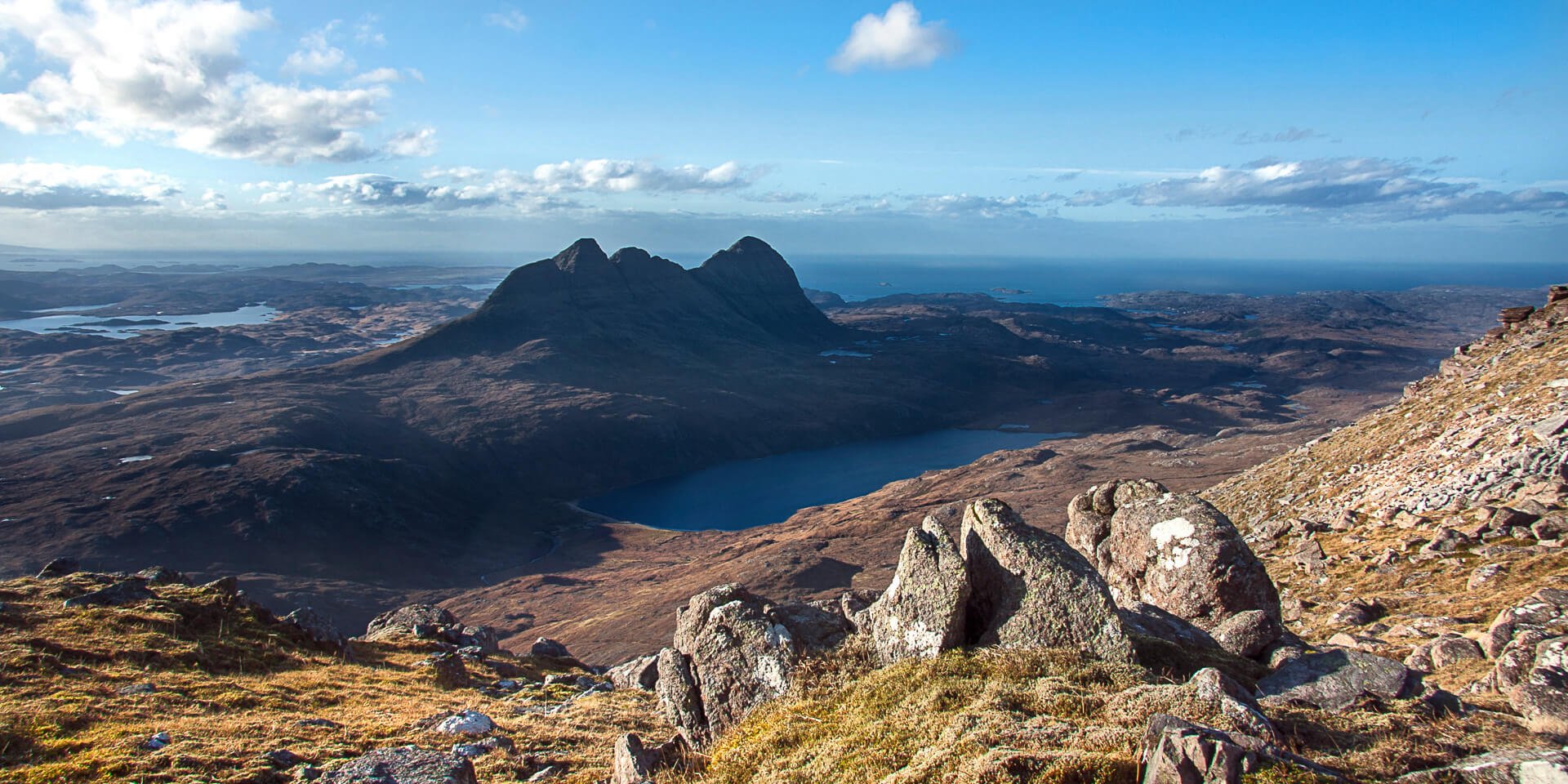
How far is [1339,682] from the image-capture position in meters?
11.1

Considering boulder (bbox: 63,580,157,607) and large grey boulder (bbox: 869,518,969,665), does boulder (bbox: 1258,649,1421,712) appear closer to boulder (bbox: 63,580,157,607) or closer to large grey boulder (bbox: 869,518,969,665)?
large grey boulder (bbox: 869,518,969,665)

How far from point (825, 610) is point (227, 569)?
299ft

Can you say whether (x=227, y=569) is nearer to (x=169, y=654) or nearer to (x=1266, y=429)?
(x=169, y=654)

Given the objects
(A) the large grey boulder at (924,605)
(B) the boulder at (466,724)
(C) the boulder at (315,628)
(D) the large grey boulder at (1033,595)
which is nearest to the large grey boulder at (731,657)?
(A) the large grey boulder at (924,605)

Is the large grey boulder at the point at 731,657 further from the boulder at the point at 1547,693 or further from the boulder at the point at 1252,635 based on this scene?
the boulder at the point at 1547,693

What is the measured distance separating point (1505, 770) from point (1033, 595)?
6036 millimetres

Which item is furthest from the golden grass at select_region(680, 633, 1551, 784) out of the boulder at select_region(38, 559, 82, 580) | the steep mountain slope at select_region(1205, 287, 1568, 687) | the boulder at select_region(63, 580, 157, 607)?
the boulder at select_region(38, 559, 82, 580)

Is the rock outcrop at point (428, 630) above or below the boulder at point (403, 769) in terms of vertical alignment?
below

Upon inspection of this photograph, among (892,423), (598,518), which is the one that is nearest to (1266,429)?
(892,423)

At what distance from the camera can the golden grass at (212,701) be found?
13117 millimetres

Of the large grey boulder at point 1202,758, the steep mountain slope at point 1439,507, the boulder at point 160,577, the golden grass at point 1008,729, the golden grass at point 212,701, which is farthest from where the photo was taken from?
the boulder at point 160,577

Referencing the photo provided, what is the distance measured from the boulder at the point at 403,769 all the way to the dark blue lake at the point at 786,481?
104402 mm

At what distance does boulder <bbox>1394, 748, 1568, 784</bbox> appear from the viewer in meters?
6.56

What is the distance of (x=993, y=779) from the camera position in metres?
7.66
